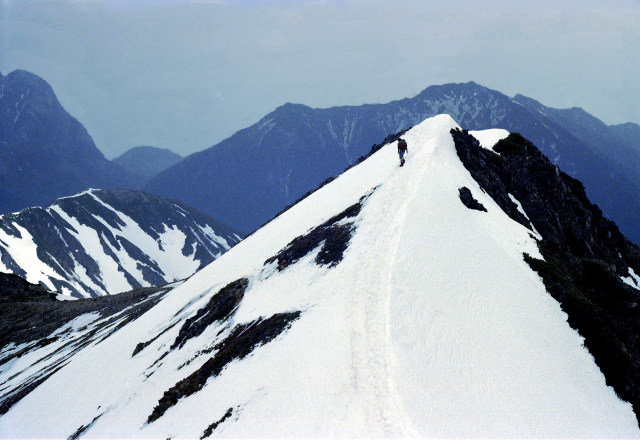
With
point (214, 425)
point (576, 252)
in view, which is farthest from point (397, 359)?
point (576, 252)

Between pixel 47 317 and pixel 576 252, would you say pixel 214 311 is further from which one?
pixel 47 317

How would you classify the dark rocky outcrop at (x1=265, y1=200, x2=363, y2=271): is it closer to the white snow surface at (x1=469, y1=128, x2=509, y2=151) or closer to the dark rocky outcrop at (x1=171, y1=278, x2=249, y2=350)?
the dark rocky outcrop at (x1=171, y1=278, x2=249, y2=350)

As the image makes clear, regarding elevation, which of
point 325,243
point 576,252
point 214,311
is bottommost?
point 576,252

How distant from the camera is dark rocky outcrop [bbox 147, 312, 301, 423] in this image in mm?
23922

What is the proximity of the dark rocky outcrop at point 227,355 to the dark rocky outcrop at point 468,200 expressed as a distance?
54.9ft

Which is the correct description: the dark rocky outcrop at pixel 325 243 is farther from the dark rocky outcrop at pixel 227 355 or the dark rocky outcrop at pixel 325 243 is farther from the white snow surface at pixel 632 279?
the white snow surface at pixel 632 279

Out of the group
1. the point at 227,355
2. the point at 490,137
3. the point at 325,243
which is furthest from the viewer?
the point at 490,137

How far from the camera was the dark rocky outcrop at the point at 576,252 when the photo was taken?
2422 cm

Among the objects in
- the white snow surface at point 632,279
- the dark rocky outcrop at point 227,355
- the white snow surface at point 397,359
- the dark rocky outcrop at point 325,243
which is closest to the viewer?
the white snow surface at point 397,359

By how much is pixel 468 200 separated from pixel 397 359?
18799 mm

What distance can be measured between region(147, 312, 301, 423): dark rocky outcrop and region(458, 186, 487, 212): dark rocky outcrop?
658 inches

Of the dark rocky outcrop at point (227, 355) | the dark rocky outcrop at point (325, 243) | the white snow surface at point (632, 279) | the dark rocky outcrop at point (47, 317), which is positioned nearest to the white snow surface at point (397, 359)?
the dark rocky outcrop at point (227, 355)

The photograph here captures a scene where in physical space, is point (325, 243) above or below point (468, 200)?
above

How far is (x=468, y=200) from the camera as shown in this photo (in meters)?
34.7
